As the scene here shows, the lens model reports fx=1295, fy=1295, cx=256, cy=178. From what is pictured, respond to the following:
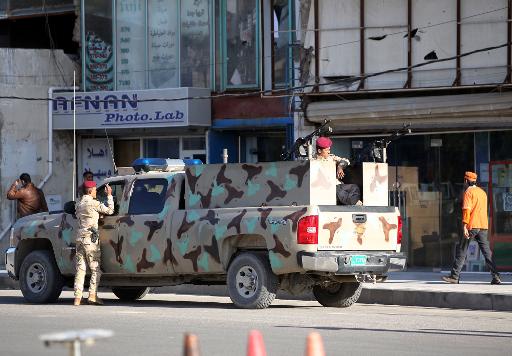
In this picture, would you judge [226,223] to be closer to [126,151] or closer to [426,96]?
[426,96]

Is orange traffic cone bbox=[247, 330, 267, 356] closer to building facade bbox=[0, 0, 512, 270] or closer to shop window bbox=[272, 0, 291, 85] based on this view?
building facade bbox=[0, 0, 512, 270]

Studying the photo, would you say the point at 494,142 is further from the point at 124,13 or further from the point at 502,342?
the point at 502,342

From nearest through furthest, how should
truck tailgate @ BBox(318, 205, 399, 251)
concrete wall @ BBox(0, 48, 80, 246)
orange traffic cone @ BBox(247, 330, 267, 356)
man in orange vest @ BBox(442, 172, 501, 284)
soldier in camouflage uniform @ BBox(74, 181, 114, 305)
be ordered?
orange traffic cone @ BBox(247, 330, 267, 356) < truck tailgate @ BBox(318, 205, 399, 251) < soldier in camouflage uniform @ BBox(74, 181, 114, 305) < man in orange vest @ BBox(442, 172, 501, 284) < concrete wall @ BBox(0, 48, 80, 246)

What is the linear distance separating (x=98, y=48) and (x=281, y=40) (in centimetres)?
482

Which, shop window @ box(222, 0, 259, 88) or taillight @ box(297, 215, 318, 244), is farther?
shop window @ box(222, 0, 259, 88)

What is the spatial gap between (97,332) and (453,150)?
64.5 feet

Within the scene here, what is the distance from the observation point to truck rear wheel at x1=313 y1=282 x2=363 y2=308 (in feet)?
58.3

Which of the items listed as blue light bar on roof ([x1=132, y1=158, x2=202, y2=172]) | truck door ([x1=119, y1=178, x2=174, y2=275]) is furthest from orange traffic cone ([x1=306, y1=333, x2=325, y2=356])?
blue light bar on roof ([x1=132, y1=158, x2=202, y2=172])

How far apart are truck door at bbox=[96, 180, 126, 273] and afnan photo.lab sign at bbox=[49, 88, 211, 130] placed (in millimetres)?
10033

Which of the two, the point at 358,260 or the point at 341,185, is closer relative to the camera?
the point at 358,260

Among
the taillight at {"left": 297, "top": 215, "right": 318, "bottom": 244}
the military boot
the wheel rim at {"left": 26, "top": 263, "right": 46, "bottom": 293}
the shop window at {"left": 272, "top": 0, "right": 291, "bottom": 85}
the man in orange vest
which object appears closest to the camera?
the taillight at {"left": 297, "top": 215, "right": 318, "bottom": 244}

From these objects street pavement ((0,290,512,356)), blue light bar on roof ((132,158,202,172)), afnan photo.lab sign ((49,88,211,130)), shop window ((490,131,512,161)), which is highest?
afnan photo.lab sign ((49,88,211,130))

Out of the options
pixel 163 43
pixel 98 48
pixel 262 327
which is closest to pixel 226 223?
pixel 262 327

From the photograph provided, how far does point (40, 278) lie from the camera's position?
18.8 metres
